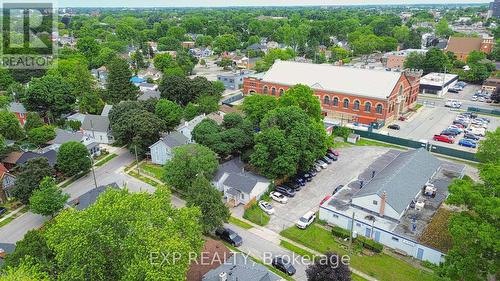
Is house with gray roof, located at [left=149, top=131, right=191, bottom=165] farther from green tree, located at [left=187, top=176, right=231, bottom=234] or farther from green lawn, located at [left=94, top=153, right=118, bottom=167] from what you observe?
green tree, located at [left=187, top=176, right=231, bottom=234]

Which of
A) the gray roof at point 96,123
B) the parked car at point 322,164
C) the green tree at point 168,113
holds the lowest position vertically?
the parked car at point 322,164

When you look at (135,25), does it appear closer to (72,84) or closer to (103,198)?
(72,84)

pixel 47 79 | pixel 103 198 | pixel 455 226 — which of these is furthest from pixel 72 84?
pixel 455 226

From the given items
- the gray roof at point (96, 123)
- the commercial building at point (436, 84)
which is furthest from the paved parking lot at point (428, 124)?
the gray roof at point (96, 123)

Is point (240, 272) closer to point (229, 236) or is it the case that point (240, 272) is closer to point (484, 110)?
point (229, 236)

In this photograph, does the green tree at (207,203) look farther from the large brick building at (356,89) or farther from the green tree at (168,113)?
the large brick building at (356,89)

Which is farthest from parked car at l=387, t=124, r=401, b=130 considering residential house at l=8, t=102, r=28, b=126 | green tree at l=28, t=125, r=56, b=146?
residential house at l=8, t=102, r=28, b=126
